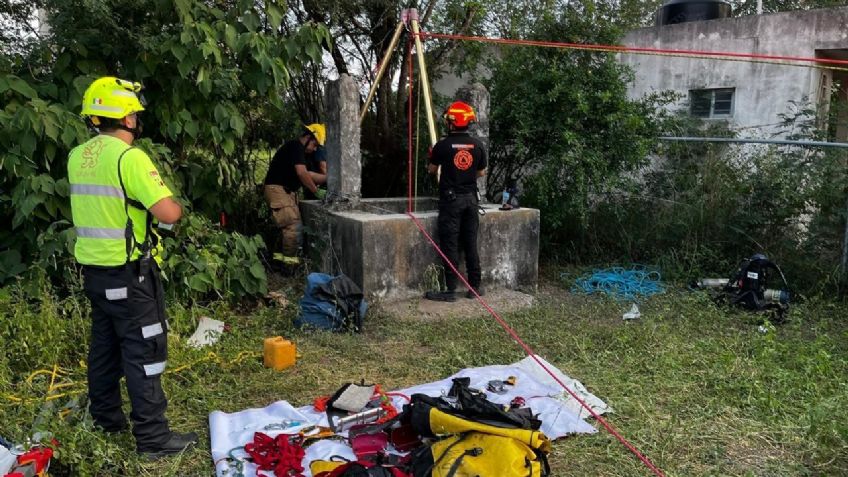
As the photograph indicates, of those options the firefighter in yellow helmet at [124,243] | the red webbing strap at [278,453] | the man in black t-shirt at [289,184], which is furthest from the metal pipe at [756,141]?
the firefighter in yellow helmet at [124,243]

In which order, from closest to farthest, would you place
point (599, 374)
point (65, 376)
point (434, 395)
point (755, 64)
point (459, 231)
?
1. point (434, 395)
2. point (65, 376)
3. point (599, 374)
4. point (459, 231)
5. point (755, 64)

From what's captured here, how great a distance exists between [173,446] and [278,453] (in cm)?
59

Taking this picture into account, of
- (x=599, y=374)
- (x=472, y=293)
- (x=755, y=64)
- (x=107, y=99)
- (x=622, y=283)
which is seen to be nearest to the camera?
(x=107, y=99)

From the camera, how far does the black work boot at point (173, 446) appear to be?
336 cm

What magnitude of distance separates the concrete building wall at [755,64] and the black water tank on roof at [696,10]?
0.99m

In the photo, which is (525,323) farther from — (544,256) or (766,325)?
(544,256)

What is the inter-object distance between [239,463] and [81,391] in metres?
1.40

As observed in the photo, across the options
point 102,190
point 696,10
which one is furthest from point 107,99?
point 696,10

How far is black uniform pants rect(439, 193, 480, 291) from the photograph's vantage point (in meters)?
6.43

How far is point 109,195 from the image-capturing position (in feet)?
10.4

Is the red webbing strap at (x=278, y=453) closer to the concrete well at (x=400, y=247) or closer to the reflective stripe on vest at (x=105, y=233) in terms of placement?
the reflective stripe on vest at (x=105, y=233)

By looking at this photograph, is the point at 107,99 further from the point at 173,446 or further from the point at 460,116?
the point at 460,116

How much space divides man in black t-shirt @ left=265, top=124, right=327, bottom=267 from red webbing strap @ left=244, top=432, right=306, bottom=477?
12.9 feet

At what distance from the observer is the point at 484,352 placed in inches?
200
